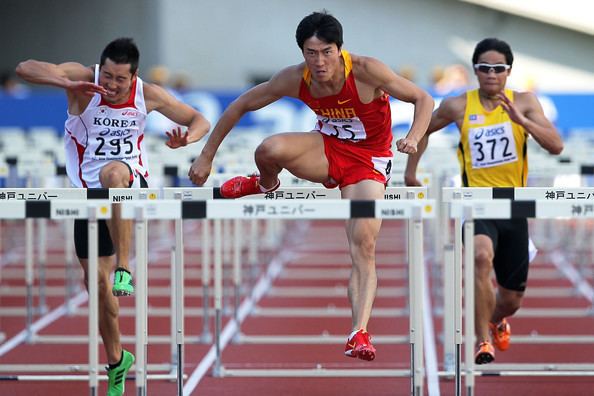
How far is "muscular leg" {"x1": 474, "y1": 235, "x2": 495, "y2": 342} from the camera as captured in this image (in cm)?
790

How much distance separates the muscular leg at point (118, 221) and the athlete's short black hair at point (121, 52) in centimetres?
58

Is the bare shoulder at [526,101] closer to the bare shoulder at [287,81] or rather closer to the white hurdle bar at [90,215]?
the bare shoulder at [287,81]

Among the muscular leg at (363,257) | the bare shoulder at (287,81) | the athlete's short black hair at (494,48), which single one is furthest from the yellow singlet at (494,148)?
the bare shoulder at (287,81)

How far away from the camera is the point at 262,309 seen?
11.6 m

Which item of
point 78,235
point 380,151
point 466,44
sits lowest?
point 78,235

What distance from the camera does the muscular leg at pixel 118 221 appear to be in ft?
23.7

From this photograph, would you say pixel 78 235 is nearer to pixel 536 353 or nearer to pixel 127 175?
pixel 127 175

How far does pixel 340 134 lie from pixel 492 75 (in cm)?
151

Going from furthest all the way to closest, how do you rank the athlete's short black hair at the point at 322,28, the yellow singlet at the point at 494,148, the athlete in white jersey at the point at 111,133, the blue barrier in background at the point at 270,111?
the blue barrier in background at the point at 270,111 < the yellow singlet at the point at 494,148 < the athlete in white jersey at the point at 111,133 < the athlete's short black hair at the point at 322,28

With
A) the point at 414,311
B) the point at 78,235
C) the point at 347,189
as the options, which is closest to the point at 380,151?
the point at 347,189

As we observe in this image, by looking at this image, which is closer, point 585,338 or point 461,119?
point 461,119

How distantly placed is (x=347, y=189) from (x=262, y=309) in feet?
15.6

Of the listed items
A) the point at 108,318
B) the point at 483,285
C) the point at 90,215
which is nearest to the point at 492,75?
the point at 483,285

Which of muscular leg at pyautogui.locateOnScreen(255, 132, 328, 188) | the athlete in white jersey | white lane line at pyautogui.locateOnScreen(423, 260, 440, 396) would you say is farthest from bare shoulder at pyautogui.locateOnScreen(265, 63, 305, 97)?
white lane line at pyautogui.locateOnScreen(423, 260, 440, 396)
